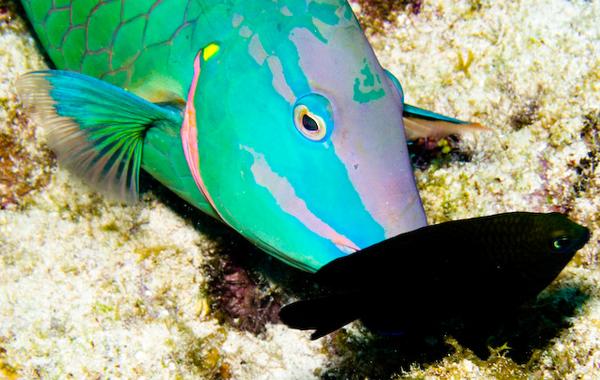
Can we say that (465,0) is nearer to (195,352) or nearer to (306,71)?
(306,71)

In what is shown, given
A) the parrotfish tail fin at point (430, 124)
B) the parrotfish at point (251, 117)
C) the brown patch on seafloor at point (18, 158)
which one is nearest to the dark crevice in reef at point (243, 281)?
the parrotfish at point (251, 117)

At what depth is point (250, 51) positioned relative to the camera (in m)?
2.02

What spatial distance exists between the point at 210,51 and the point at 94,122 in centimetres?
71

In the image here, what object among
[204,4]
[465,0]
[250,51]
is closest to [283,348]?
[250,51]

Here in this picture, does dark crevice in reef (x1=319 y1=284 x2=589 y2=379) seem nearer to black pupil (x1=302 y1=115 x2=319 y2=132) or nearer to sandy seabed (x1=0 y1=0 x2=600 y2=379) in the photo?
sandy seabed (x1=0 y1=0 x2=600 y2=379)

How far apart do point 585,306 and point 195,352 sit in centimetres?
199

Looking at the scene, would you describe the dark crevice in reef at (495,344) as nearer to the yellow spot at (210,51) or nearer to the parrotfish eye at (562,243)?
the parrotfish eye at (562,243)

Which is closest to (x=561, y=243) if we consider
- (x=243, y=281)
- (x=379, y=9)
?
(x=243, y=281)

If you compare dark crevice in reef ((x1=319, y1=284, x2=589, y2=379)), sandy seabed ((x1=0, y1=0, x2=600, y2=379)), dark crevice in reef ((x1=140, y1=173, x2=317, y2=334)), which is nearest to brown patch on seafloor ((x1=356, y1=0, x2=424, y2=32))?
sandy seabed ((x1=0, y1=0, x2=600, y2=379))

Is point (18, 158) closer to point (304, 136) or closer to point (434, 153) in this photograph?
point (304, 136)

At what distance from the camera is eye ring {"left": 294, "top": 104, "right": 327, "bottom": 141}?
6.01 feet

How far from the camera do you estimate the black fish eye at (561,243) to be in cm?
137

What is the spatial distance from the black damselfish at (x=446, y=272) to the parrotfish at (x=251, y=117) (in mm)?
220

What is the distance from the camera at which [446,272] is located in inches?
57.8
